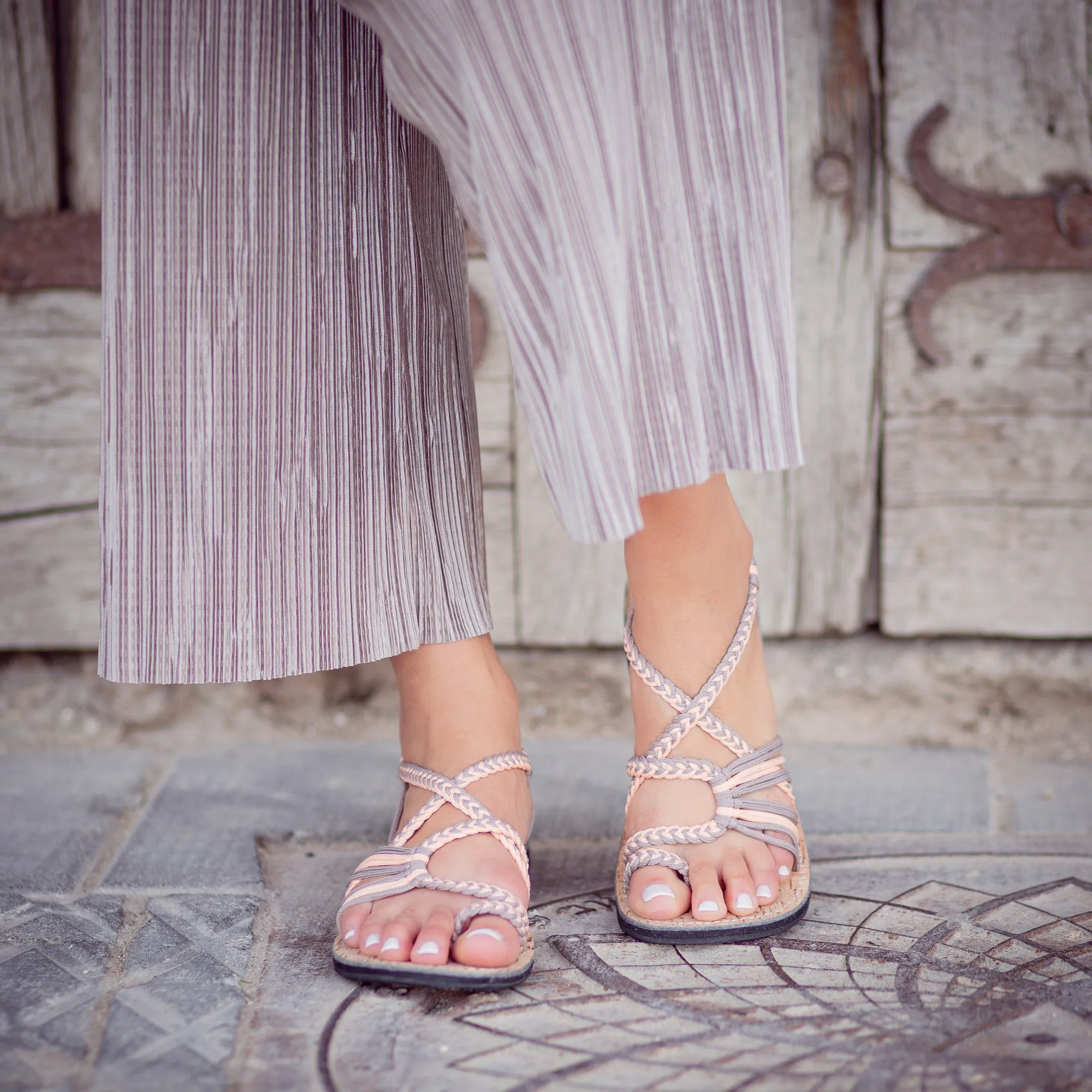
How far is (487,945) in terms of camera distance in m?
0.74

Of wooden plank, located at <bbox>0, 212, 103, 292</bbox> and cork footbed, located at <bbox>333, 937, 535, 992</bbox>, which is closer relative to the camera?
cork footbed, located at <bbox>333, 937, 535, 992</bbox>

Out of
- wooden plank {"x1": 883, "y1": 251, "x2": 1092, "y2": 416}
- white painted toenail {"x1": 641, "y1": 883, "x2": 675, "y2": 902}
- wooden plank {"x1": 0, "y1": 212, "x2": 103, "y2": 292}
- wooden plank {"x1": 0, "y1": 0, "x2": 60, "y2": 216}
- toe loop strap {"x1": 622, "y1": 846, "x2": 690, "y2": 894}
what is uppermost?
wooden plank {"x1": 0, "y1": 0, "x2": 60, "y2": 216}

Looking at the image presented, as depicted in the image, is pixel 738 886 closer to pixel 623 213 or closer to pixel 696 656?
pixel 696 656

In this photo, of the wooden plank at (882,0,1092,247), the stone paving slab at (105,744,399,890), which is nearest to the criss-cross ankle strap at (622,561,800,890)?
the stone paving slab at (105,744,399,890)

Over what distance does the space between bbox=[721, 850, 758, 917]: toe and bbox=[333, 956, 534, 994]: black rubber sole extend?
0.17 meters

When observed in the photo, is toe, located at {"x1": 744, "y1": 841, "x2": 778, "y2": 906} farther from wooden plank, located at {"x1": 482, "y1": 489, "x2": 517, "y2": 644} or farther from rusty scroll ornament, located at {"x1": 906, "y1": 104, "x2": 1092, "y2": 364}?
rusty scroll ornament, located at {"x1": 906, "y1": 104, "x2": 1092, "y2": 364}

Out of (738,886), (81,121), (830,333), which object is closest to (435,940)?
(738,886)

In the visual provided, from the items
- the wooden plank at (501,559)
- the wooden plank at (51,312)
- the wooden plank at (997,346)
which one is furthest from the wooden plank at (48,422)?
the wooden plank at (997,346)

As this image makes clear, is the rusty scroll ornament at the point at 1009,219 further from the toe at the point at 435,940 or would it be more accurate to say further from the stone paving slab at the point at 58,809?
the stone paving slab at the point at 58,809

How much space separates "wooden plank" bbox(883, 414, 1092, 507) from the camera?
1.30 m

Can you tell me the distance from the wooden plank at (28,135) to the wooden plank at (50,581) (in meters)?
0.40

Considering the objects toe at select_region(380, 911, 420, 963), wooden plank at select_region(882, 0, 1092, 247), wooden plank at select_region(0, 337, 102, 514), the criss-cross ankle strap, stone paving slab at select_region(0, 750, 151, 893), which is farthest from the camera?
wooden plank at select_region(0, 337, 102, 514)

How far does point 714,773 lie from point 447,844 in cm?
23

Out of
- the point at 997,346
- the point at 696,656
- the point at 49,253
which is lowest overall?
the point at 696,656
